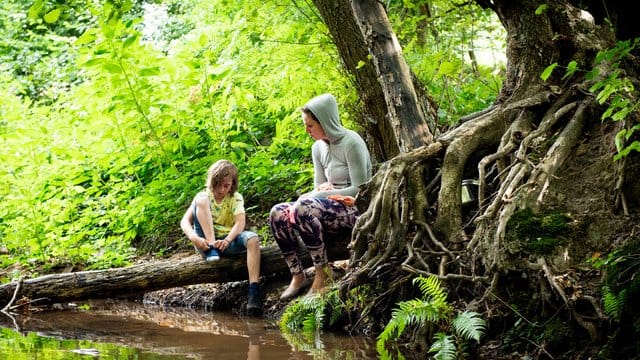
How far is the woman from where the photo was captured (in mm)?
6922

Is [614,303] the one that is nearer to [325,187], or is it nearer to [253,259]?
[325,187]

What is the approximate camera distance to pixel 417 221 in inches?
233

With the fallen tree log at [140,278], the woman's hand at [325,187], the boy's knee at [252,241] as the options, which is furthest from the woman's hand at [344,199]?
the boy's knee at [252,241]

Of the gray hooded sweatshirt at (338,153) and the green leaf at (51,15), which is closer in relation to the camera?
the green leaf at (51,15)

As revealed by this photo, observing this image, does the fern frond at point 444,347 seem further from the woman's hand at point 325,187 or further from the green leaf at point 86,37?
the green leaf at point 86,37

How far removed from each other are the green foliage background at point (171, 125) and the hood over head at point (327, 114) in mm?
1243

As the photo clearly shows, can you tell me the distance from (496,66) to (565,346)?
1229 centimetres

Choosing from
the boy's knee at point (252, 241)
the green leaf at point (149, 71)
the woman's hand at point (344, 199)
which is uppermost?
the green leaf at point (149, 71)

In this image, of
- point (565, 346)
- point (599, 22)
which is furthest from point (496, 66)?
point (565, 346)

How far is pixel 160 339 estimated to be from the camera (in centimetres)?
596

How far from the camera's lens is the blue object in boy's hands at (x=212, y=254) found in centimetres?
743

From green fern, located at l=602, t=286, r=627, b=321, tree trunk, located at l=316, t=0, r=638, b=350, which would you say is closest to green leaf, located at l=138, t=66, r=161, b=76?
tree trunk, located at l=316, t=0, r=638, b=350

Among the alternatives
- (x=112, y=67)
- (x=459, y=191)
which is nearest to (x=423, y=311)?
(x=459, y=191)

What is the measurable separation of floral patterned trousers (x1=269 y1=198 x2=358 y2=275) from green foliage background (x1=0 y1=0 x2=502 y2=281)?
66.2 inches
